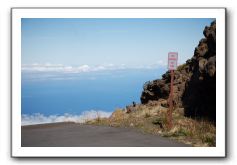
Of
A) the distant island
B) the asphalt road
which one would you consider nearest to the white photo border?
the asphalt road

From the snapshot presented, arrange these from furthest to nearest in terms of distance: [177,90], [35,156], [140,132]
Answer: [177,90], [140,132], [35,156]

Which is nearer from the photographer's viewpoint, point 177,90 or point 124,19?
point 124,19

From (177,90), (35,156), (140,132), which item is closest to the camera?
(35,156)

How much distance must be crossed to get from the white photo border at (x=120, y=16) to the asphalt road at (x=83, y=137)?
11cm

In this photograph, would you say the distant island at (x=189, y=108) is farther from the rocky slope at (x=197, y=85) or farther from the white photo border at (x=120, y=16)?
the white photo border at (x=120, y=16)

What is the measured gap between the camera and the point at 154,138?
9.55m

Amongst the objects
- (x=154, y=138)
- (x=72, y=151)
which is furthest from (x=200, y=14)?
(x=72, y=151)

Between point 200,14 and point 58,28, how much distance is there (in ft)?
8.05

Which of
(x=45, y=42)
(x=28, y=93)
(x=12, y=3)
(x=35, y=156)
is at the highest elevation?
(x=12, y=3)

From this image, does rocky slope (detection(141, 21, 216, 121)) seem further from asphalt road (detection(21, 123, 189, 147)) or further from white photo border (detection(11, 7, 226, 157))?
asphalt road (detection(21, 123, 189, 147))

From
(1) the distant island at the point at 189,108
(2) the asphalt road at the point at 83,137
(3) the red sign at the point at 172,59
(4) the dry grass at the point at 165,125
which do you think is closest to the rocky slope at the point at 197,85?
(1) the distant island at the point at 189,108

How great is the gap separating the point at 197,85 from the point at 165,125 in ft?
5.65

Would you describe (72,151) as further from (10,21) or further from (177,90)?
(177,90)

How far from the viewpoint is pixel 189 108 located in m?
11.3
